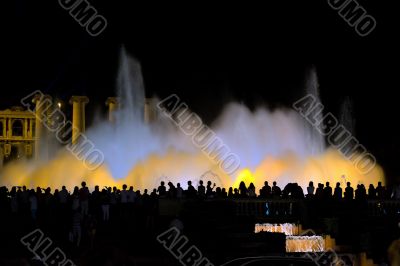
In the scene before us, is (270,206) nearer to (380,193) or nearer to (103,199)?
(380,193)

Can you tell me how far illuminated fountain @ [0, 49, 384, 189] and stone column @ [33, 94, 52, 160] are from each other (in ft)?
41.1

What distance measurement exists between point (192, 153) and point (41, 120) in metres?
26.9

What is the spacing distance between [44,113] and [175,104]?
13153 mm

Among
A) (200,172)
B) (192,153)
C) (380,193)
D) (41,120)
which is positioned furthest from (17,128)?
(380,193)

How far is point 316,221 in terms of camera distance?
85.1 ft

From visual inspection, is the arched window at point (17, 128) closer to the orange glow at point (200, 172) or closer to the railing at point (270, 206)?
the orange glow at point (200, 172)

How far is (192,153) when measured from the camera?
1861 inches

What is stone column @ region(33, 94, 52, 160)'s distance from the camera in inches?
2687

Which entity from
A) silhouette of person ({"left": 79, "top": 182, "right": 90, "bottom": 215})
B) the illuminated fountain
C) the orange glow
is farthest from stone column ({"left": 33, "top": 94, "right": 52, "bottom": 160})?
silhouette of person ({"left": 79, "top": 182, "right": 90, "bottom": 215})

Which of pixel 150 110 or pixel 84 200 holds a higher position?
pixel 150 110

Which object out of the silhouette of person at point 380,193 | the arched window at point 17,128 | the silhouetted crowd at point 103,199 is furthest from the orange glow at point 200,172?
the arched window at point 17,128

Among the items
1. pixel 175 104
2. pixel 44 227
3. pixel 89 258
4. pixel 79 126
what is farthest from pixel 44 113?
pixel 89 258

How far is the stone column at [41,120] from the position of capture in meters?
68.2

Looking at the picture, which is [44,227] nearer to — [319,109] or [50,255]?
[50,255]
